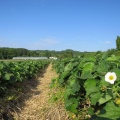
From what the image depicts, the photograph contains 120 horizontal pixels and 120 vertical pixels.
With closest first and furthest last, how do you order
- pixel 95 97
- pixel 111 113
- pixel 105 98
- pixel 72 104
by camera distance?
pixel 111 113, pixel 105 98, pixel 95 97, pixel 72 104

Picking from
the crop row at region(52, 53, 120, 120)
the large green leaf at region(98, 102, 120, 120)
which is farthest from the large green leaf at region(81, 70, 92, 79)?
the large green leaf at region(98, 102, 120, 120)

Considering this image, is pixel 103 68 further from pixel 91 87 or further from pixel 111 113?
pixel 111 113

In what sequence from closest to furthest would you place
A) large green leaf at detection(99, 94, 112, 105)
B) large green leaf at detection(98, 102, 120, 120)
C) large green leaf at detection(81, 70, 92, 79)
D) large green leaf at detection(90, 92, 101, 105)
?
large green leaf at detection(98, 102, 120, 120), large green leaf at detection(99, 94, 112, 105), large green leaf at detection(90, 92, 101, 105), large green leaf at detection(81, 70, 92, 79)

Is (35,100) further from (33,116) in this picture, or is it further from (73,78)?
(73,78)

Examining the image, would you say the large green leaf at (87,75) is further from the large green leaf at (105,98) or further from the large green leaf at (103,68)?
the large green leaf at (105,98)

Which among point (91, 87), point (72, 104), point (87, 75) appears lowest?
point (72, 104)

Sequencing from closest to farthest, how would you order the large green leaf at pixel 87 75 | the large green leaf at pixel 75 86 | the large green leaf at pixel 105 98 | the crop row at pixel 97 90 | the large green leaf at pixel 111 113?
the large green leaf at pixel 111 113 < the crop row at pixel 97 90 < the large green leaf at pixel 105 98 < the large green leaf at pixel 87 75 < the large green leaf at pixel 75 86

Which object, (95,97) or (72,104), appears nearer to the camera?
(95,97)

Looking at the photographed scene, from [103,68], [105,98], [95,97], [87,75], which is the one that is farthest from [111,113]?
[87,75]

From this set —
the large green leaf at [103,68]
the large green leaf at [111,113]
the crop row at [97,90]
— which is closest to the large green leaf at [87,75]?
the crop row at [97,90]

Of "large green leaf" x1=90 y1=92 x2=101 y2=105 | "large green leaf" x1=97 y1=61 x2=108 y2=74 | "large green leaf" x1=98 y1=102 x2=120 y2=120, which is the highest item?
"large green leaf" x1=97 y1=61 x2=108 y2=74

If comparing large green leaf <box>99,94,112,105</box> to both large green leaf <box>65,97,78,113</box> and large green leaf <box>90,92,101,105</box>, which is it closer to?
large green leaf <box>90,92,101,105</box>

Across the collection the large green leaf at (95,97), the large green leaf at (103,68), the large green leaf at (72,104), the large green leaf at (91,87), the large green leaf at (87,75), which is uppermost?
the large green leaf at (103,68)

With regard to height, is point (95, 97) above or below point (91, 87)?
below
